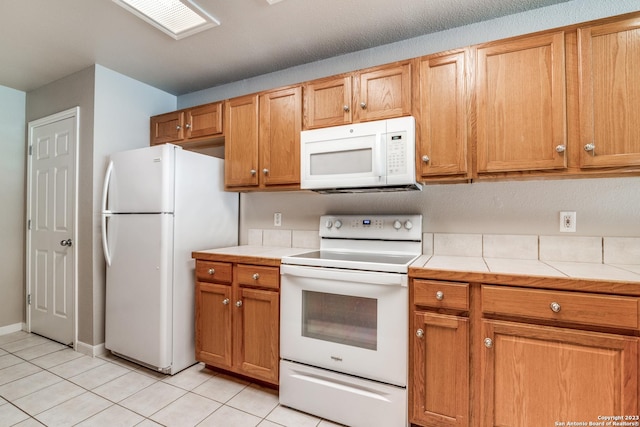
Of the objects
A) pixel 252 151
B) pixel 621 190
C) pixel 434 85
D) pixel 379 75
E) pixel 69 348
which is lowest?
pixel 69 348

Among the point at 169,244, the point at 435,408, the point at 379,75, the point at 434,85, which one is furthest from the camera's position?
the point at 169,244

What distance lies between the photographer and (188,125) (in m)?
2.66

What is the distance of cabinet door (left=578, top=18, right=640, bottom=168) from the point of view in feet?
4.57

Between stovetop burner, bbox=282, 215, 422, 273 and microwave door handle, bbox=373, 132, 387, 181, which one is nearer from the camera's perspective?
microwave door handle, bbox=373, 132, 387, 181

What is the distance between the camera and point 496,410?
4.51 ft

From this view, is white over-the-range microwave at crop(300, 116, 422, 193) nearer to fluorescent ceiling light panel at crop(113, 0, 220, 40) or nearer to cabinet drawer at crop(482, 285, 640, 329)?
cabinet drawer at crop(482, 285, 640, 329)

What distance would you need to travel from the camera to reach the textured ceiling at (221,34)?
182 cm

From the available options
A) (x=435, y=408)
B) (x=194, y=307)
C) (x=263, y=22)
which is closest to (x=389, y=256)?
(x=435, y=408)

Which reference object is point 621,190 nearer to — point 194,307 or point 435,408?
point 435,408

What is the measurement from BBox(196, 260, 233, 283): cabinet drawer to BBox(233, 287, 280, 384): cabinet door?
0.15m

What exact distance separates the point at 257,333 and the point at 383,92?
67.8 inches

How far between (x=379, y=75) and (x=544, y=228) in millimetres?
1348

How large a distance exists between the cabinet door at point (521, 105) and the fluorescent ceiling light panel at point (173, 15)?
167cm

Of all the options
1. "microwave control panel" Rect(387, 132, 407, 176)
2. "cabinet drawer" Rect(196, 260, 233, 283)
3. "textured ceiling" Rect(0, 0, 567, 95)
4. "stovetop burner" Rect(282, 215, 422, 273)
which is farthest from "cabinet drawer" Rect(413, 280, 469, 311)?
"textured ceiling" Rect(0, 0, 567, 95)
